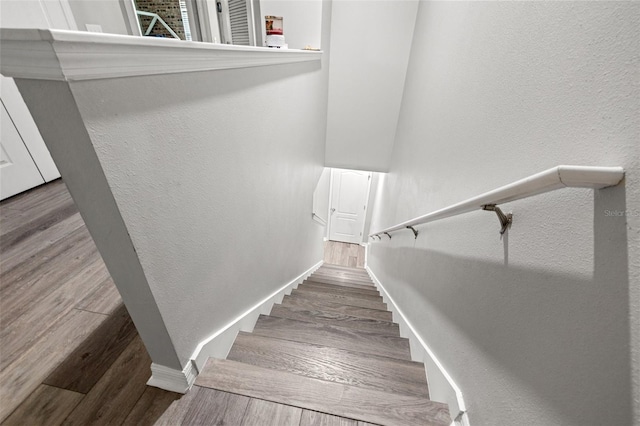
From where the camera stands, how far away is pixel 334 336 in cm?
154

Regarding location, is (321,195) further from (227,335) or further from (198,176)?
(198,176)

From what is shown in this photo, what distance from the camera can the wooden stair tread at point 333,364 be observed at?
116cm

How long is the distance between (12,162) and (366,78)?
3.64 m

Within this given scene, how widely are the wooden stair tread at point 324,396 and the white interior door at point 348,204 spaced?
446 cm

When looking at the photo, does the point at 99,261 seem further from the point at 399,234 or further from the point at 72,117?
the point at 399,234

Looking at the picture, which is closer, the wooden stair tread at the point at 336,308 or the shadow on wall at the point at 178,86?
the shadow on wall at the point at 178,86

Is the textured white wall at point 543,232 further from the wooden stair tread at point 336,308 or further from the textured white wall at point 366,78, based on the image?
the textured white wall at point 366,78

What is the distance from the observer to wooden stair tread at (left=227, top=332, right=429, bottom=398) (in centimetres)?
116

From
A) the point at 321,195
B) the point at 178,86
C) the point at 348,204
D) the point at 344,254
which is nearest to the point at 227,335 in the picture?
the point at 178,86

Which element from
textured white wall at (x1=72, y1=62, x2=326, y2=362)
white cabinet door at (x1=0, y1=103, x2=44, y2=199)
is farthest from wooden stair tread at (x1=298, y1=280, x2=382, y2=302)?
white cabinet door at (x1=0, y1=103, x2=44, y2=199)

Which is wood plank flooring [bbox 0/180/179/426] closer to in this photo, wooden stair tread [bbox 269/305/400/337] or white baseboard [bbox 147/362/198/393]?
white baseboard [bbox 147/362/198/393]

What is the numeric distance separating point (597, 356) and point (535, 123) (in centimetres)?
56

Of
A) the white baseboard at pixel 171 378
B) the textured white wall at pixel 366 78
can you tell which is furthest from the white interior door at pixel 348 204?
the white baseboard at pixel 171 378

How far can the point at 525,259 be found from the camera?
0.69m
